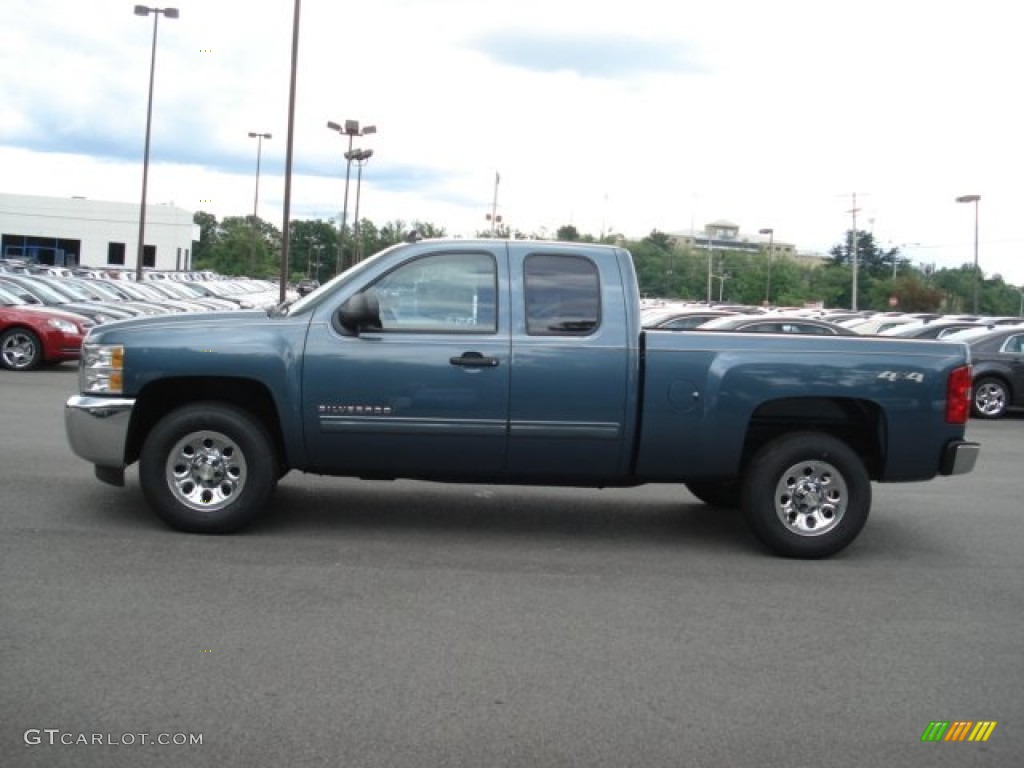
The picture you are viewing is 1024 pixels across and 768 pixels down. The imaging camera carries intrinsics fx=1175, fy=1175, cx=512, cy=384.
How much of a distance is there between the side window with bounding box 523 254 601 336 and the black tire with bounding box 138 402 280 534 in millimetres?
1941

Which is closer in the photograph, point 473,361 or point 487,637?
point 487,637

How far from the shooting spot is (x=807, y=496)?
781cm

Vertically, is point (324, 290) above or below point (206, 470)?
above

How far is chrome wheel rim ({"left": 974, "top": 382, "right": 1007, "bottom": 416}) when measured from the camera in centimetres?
1925

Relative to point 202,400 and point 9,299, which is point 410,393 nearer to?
point 202,400

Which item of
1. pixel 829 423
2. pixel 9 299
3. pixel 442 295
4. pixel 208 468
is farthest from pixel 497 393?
pixel 9 299

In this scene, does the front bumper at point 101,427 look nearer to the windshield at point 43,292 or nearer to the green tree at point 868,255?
the windshield at point 43,292

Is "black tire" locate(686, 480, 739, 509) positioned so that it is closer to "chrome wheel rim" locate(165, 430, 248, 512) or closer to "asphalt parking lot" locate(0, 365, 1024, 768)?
"asphalt parking lot" locate(0, 365, 1024, 768)

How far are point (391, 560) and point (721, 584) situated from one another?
79.5 inches

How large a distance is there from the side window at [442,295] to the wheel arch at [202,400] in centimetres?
101

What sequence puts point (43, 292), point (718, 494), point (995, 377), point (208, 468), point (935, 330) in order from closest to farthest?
point (208, 468), point (718, 494), point (995, 377), point (935, 330), point (43, 292)

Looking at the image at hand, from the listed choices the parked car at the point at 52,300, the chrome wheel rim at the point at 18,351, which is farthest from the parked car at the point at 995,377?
the chrome wheel rim at the point at 18,351

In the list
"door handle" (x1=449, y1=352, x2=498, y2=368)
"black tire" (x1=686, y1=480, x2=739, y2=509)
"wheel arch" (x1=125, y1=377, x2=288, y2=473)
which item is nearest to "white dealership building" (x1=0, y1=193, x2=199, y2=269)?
"wheel arch" (x1=125, y1=377, x2=288, y2=473)

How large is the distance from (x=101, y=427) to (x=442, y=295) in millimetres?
2351
